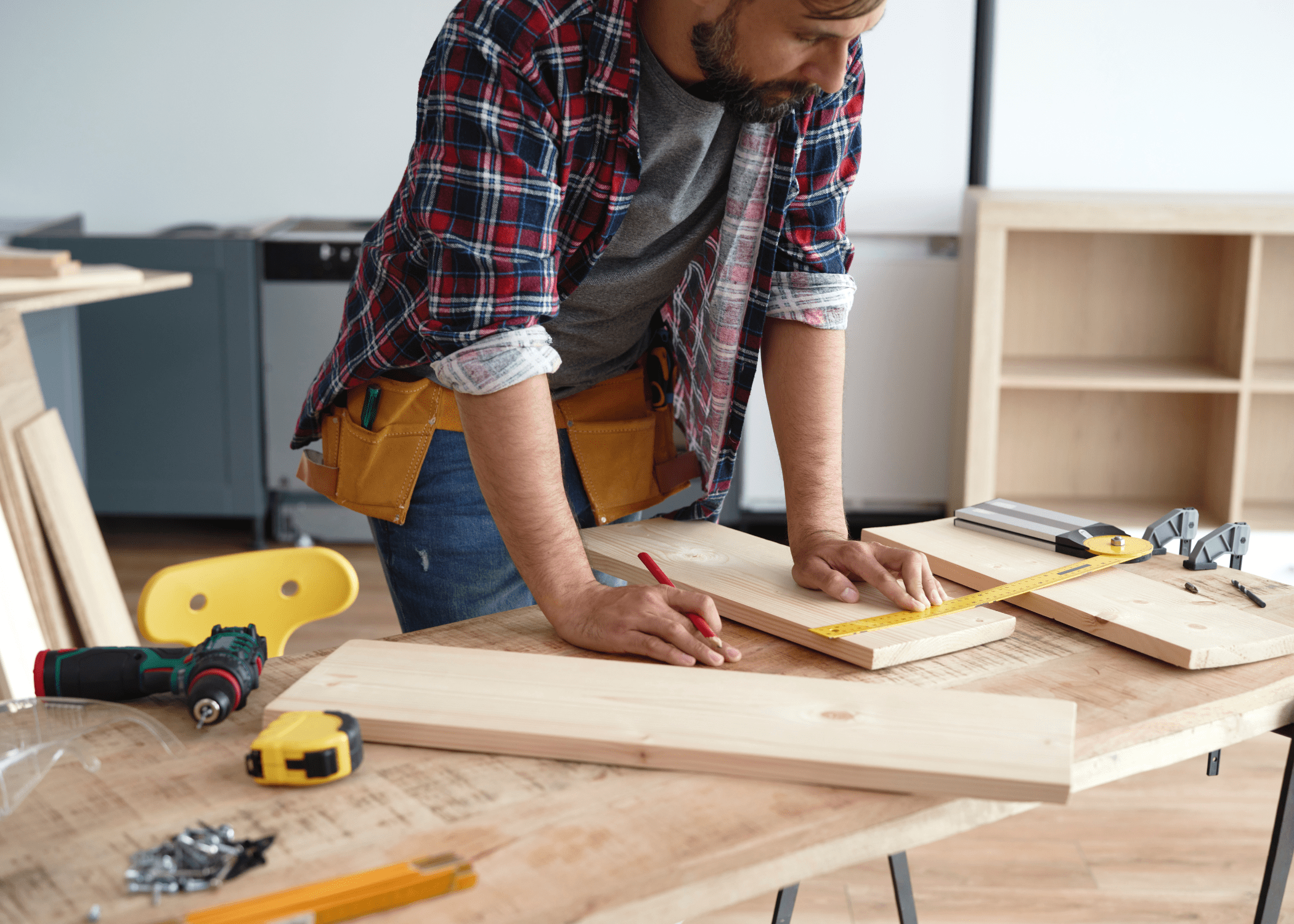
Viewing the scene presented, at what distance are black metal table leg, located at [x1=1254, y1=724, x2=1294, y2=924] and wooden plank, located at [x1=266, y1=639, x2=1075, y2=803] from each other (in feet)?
1.11

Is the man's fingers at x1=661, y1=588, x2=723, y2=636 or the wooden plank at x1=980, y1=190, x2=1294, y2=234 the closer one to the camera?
the man's fingers at x1=661, y1=588, x2=723, y2=636

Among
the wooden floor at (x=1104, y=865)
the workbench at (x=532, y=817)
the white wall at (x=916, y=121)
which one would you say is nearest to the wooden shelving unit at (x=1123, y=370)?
the white wall at (x=916, y=121)

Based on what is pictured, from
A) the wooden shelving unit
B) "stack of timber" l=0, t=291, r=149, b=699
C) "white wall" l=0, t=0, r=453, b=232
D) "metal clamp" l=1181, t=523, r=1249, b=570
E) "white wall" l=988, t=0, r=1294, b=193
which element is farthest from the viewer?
"white wall" l=0, t=0, r=453, b=232

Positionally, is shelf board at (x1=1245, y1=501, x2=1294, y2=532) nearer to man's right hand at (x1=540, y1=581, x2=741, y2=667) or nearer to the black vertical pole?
the black vertical pole

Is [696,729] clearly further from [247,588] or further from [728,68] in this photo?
[247,588]

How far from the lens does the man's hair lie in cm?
90

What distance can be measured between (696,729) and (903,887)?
799 mm

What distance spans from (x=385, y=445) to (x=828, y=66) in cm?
63

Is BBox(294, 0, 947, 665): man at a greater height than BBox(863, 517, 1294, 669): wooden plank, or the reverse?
BBox(294, 0, 947, 665): man

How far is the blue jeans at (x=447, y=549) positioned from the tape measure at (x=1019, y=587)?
1.47 feet

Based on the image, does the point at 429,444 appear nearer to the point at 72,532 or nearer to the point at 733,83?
the point at 733,83

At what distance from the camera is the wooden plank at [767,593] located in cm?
91

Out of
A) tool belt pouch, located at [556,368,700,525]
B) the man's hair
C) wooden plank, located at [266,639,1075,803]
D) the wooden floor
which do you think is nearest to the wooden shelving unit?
the wooden floor

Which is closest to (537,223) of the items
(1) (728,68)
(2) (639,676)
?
(1) (728,68)
